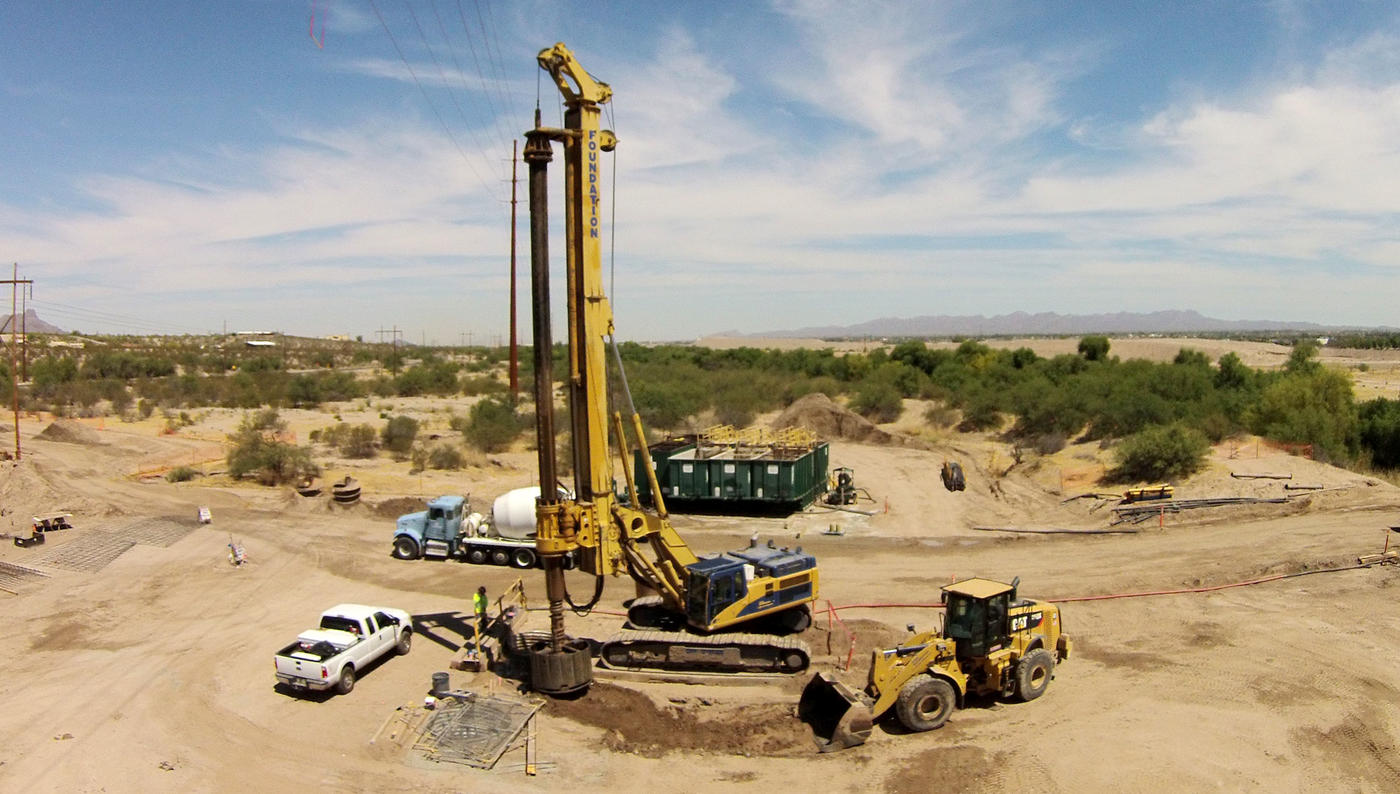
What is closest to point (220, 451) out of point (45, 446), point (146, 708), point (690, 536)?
point (45, 446)

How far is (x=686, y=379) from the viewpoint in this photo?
69125 mm

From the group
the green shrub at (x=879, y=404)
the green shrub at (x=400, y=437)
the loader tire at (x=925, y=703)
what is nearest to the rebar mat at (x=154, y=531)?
the green shrub at (x=400, y=437)

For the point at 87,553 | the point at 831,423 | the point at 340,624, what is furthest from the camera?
the point at 831,423

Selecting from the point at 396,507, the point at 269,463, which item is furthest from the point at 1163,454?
the point at 269,463

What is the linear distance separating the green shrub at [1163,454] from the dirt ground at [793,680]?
3.98 ft

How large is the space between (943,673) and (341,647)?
10.9 m

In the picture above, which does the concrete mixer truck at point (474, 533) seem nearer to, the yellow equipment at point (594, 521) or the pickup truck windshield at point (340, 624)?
the pickup truck windshield at point (340, 624)

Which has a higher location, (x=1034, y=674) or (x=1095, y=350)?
(x=1095, y=350)

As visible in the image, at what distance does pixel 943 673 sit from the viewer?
13.8 m

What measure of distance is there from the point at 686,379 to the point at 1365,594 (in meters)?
52.4

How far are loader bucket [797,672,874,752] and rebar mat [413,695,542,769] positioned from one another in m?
4.79

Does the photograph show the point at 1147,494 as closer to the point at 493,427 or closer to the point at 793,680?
the point at 793,680

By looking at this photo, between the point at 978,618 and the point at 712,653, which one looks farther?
the point at 712,653

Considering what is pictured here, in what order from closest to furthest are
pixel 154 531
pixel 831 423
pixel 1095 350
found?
pixel 154 531 → pixel 831 423 → pixel 1095 350
